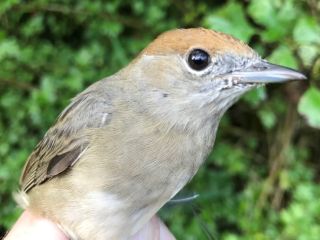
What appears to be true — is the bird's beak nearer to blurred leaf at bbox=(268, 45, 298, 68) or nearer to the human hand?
blurred leaf at bbox=(268, 45, 298, 68)

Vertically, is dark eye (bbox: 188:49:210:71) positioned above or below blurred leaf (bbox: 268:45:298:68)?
above

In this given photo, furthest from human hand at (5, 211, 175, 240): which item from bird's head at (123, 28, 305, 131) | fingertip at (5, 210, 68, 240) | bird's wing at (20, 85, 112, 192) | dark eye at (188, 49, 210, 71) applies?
dark eye at (188, 49, 210, 71)

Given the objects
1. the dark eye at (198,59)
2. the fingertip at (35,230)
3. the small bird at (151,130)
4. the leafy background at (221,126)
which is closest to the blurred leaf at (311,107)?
the leafy background at (221,126)

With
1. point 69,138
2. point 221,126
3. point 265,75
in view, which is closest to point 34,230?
point 69,138

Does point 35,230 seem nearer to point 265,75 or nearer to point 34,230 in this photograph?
point 34,230

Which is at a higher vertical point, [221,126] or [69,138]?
[69,138]

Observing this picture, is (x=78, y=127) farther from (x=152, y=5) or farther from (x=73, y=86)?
(x=152, y=5)

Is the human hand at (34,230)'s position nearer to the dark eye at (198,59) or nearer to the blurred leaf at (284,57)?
the dark eye at (198,59)
